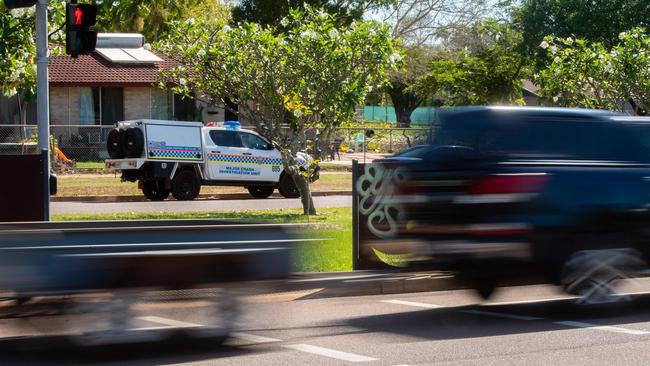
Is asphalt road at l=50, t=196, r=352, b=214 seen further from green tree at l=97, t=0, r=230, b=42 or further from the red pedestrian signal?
the red pedestrian signal

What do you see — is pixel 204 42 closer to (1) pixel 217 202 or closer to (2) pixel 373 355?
(1) pixel 217 202

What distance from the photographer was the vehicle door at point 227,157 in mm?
26812

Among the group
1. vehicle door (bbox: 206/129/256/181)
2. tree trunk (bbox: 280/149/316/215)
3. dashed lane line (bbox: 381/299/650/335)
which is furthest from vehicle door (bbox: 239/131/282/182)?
dashed lane line (bbox: 381/299/650/335)

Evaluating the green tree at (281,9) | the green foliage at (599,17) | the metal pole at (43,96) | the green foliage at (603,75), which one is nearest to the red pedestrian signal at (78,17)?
the metal pole at (43,96)

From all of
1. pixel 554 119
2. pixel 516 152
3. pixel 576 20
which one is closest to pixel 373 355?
pixel 516 152

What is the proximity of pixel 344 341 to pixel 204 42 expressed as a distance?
13695 mm

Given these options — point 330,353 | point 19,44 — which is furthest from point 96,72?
point 330,353

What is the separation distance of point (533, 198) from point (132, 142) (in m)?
18.0

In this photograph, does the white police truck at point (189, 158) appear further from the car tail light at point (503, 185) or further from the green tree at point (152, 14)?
the car tail light at point (503, 185)

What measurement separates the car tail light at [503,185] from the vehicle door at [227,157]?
18138 millimetres

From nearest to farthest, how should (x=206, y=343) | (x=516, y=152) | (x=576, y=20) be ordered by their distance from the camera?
(x=206, y=343), (x=516, y=152), (x=576, y=20)

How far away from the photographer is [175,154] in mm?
25969

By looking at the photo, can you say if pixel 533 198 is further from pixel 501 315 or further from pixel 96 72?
pixel 96 72

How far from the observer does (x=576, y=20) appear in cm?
4094
